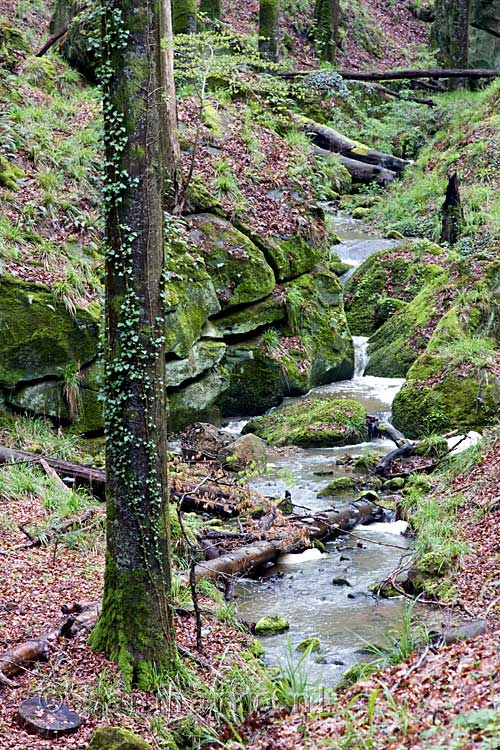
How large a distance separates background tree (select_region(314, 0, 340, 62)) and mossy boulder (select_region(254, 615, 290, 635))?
2524 centimetres

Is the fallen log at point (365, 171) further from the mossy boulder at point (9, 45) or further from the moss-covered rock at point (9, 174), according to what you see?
the moss-covered rock at point (9, 174)

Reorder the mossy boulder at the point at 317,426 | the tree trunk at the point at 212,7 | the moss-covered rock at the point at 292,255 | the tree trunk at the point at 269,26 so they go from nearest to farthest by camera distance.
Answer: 1. the mossy boulder at the point at 317,426
2. the moss-covered rock at the point at 292,255
3. the tree trunk at the point at 269,26
4. the tree trunk at the point at 212,7

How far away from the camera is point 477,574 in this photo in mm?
7578

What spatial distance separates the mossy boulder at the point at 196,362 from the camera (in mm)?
11992

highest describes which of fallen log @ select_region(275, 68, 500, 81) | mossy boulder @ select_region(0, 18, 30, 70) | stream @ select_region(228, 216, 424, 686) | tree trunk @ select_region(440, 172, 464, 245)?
fallen log @ select_region(275, 68, 500, 81)

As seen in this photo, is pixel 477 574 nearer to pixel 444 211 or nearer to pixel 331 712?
pixel 331 712

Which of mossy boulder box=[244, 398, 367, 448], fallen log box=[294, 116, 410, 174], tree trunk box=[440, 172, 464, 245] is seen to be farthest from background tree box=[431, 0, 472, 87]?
mossy boulder box=[244, 398, 367, 448]

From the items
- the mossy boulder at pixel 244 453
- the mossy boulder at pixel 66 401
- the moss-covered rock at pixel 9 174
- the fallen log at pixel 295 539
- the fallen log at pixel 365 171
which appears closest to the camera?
the fallen log at pixel 295 539

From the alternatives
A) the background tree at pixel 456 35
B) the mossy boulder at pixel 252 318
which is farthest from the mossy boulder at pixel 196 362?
the background tree at pixel 456 35

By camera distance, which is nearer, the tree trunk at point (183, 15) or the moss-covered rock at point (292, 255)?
the moss-covered rock at point (292, 255)

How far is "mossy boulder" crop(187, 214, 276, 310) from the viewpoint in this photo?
1341 cm

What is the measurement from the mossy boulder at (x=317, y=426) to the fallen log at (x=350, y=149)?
12267 millimetres

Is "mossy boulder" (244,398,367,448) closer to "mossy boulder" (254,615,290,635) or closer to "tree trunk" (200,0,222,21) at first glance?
"mossy boulder" (254,615,290,635)

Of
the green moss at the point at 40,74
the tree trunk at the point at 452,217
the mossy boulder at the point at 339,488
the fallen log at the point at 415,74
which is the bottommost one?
the mossy boulder at the point at 339,488
